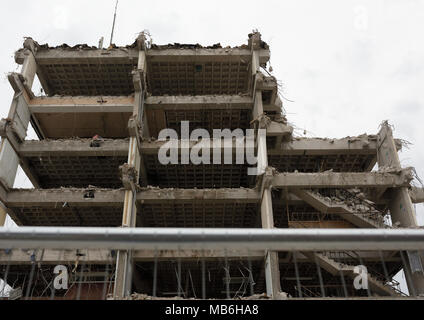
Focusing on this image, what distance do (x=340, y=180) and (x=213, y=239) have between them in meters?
18.3

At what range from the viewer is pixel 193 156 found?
2244 centimetres

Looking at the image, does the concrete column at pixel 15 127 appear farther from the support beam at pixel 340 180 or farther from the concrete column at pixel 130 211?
the support beam at pixel 340 180

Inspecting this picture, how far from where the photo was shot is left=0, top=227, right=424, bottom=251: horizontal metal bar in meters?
3.39

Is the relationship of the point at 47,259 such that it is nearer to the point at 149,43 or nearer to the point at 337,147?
the point at 149,43

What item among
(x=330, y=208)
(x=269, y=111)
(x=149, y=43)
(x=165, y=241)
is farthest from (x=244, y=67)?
(x=165, y=241)

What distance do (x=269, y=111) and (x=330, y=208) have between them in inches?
344

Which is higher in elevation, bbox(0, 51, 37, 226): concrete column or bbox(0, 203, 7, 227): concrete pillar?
bbox(0, 51, 37, 226): concrete column

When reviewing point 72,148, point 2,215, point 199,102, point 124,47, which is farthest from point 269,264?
point 124,47

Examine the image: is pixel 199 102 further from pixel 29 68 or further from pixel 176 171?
pixel 29 68

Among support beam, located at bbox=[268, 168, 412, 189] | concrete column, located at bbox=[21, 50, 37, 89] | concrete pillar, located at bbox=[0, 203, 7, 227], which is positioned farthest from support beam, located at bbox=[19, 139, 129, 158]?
support beam, located at bbox=[268, 168, 412, 189]

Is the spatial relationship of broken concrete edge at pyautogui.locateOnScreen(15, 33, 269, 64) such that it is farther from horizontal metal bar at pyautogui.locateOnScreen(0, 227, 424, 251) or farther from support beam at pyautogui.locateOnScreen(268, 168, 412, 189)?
horizontal metal bar at pyautogui.locateOnScreen(0, 227, 424, 251)

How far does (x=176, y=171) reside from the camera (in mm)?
24297

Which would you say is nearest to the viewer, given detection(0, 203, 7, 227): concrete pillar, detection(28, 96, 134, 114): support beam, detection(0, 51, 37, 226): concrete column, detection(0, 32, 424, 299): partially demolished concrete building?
detection(0, 32, 424, 299): partially demolished concrete building

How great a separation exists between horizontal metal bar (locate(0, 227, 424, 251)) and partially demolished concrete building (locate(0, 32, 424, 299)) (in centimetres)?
1471
